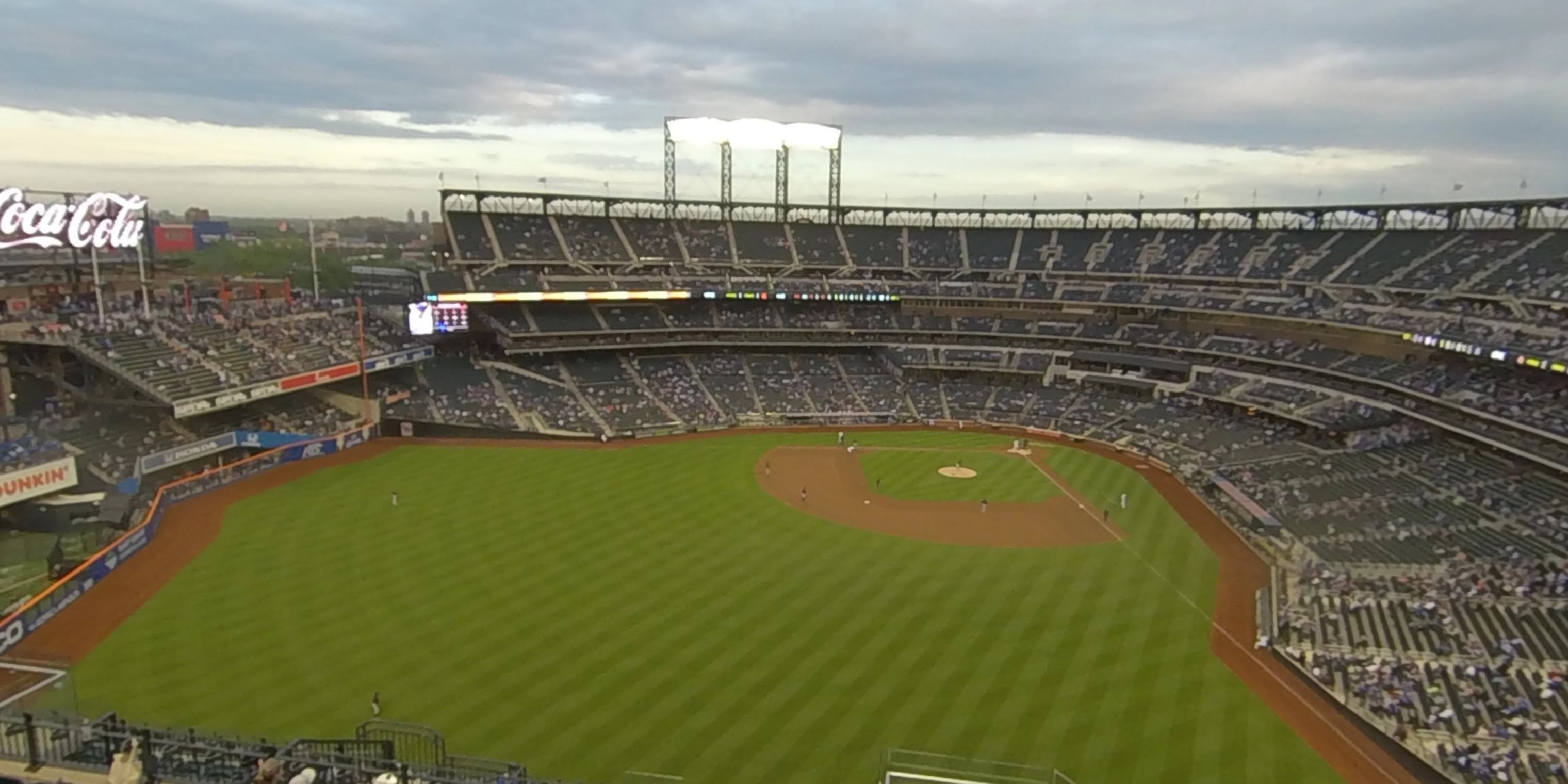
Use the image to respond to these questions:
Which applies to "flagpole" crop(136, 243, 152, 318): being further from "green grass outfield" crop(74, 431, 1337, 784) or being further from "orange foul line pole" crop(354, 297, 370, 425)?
"green grass outfield" crop(74, 431, 1337, 784)

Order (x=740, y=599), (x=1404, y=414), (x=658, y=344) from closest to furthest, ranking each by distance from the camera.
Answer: (x=740, y=599) → (x=1404, y=414) → (x=658, y=344)

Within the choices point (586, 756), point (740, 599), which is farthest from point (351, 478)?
point (586, 756)

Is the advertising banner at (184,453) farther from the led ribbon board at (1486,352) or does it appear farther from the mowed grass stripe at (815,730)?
the led ribbon board at (1486,352)

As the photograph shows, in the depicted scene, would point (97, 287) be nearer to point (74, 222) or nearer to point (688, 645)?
point (74, 222)

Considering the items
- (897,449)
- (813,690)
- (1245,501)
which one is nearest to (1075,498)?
(1245,501)

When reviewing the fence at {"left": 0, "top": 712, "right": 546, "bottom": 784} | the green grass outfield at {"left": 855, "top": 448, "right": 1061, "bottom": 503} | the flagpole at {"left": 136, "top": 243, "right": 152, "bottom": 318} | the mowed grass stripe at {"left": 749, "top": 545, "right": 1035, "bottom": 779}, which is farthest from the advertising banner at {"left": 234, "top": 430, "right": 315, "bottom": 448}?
the mowed grass stripe at {"left": 749, "top": 545, "right": 1035, "bottom": 779}

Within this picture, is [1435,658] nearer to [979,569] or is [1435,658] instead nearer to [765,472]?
[979,569]

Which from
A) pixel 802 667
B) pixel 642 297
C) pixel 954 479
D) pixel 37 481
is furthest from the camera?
pixel 642 297
